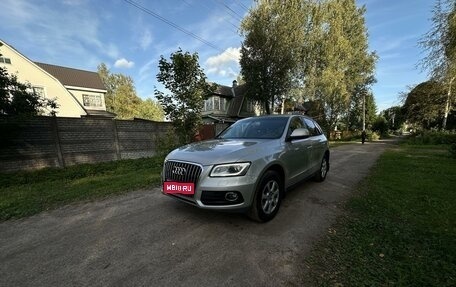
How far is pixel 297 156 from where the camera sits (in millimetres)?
4430

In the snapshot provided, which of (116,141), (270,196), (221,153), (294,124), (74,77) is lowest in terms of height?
(270,196)

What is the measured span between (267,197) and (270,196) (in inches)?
3.1

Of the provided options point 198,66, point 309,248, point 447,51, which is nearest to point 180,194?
point 309,248

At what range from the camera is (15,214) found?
420 centimetres

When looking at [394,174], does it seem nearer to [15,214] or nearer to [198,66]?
[198,66]

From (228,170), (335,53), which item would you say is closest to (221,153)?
(228,170)

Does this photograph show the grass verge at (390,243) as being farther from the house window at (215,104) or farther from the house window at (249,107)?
the house window at (249,107)

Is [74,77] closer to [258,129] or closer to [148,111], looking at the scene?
[148,111]

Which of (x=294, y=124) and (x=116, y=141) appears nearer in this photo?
(x=294, y=124)

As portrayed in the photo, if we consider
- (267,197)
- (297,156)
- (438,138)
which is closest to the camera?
(267,197)

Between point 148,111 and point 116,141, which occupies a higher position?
point 148,111

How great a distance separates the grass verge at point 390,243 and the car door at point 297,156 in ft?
3.46

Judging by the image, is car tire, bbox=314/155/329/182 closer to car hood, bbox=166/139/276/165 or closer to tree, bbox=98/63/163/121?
car hood, bbox=166/139/276/165

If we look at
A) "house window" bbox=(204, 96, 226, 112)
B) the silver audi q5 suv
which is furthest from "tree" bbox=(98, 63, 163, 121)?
the silver audi q5 suv
